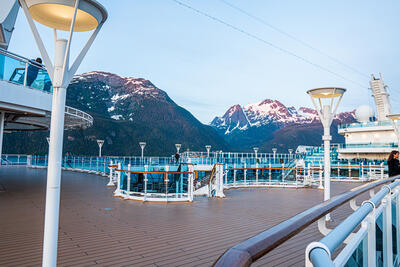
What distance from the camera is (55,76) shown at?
2.33 metres

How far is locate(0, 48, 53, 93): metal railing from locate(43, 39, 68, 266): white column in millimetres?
6176

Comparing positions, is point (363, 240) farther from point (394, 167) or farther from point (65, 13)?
point (394, 167)

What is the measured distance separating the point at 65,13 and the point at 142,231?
3703mm

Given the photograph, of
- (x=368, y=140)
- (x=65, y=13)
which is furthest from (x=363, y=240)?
(x=368, y=140)

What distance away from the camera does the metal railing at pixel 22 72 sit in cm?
715

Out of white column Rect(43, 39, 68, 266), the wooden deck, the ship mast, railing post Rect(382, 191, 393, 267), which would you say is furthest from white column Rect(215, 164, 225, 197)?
the ship mast

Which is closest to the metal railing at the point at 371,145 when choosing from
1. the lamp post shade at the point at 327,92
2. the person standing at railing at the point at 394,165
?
the person standing at railing at the point at 394,165

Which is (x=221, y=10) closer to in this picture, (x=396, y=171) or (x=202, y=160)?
(x=396, y=171)

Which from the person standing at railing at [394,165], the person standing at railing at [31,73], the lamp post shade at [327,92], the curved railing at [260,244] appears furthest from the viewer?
the person standing at railing at [31,73]

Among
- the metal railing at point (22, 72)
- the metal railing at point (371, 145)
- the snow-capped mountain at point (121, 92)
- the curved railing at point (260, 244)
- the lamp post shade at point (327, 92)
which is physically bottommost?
the curved railing at point (260, 244)

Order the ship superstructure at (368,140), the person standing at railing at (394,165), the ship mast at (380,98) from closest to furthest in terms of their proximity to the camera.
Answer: the person standing at railing at (394,165)
the ship superstructure at (368,140)
the ship mast at (380,98)

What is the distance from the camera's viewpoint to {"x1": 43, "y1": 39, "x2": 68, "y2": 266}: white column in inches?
89.2

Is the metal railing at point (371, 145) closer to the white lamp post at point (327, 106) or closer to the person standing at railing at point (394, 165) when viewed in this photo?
the person standing at railing at point (394, 165)

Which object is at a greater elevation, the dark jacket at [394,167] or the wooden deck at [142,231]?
the dark jacket at [394,167]
